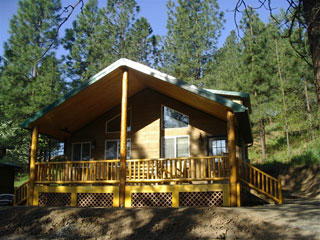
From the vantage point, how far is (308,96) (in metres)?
25.7

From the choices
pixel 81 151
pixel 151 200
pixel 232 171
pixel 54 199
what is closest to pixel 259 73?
pixel 81 151

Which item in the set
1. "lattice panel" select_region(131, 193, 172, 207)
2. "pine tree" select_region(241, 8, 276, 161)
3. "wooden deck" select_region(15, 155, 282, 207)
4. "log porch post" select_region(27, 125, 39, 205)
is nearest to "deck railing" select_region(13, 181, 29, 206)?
"wooden deck" select_region(15, 155, 282, 207)

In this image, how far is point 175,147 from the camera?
1355 centimetres

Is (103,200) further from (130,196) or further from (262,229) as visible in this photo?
(262,229)

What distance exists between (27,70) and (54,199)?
1247 centimetres

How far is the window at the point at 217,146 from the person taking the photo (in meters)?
13.0

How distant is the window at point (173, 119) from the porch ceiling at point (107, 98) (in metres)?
0.63

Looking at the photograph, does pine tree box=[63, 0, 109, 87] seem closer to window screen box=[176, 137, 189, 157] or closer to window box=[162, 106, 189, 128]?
window box=[162, 106, 189, 128]

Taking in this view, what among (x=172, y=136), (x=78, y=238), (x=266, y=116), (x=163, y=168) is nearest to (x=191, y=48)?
(x=266, y=116)

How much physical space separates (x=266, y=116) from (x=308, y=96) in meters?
4.26

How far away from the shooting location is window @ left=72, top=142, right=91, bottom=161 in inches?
578

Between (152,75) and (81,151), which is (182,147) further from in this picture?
(81,151)

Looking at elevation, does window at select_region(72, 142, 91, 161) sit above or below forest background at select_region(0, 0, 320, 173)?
below

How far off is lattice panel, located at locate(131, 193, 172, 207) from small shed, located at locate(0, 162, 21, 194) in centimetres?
748
